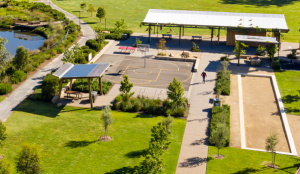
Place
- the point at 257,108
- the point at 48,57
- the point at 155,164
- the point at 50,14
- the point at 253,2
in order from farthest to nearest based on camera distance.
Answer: the point at 253,2
the point at 50,14
the point at 48,57
the point at 257,108
the point at 155,164

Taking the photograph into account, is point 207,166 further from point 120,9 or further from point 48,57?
point 120,9

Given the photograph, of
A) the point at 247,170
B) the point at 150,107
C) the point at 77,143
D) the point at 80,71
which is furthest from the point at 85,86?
the point at 247,170

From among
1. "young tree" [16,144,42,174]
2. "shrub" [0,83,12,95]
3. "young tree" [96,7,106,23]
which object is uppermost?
"young tree" [96,7,106,23]

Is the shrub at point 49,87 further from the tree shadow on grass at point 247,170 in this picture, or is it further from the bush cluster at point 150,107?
the tree shadow on grass at point 247,170

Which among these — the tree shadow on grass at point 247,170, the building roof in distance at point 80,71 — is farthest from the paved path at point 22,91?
the tree shadow on grass at point 247,170

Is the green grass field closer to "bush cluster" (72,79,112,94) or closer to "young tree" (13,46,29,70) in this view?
"young tree" (13,46,29,70)

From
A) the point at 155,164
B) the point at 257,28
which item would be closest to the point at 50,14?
the point at 257,28

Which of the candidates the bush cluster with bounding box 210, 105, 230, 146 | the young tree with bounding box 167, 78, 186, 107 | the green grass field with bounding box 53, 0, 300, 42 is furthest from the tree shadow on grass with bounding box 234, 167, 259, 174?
the green grass field with bounding box 53, 0, 300, 42
